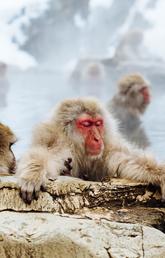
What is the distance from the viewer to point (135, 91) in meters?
9.19

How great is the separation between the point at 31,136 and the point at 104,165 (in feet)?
1.47

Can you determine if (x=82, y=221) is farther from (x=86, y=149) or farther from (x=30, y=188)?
(x=86, y=149)

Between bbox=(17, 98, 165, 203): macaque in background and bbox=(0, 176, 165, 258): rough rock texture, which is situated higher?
bbox=(17, 98, 165, 203): macaque in background

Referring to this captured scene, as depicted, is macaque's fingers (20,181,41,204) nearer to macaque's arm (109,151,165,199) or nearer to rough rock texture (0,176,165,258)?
rough rock texture (0,176,165,258)

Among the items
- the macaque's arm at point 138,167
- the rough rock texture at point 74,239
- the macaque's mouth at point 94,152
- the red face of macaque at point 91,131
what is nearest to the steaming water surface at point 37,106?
the red face of macaque at point 91,131

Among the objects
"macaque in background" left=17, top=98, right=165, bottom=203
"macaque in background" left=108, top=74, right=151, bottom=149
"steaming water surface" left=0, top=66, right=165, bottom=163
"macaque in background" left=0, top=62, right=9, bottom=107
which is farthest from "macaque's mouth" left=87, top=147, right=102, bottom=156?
"macaque in background" left=0, top=62, right=9, bottom=107

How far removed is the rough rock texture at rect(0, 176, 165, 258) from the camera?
2.81 metres

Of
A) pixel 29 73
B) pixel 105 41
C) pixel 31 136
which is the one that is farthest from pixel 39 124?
pixel 105 41

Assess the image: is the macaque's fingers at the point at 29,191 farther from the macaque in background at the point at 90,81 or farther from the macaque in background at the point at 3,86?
the macaque in background at the point at 90,81

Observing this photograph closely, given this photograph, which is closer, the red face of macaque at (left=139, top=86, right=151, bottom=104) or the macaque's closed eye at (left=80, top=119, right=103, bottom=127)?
the macaque's closed eye at (left=80, top=119, right=103, bottom=127)

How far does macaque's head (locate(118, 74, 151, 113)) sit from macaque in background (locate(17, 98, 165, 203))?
5.12 metres

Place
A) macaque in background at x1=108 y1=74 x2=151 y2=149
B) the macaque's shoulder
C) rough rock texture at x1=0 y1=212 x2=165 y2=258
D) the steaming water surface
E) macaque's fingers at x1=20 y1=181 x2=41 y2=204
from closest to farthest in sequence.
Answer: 1. rough rock texture at x1=0 y1=212 x2=165 y2=258
2. macaque's fingers at x1=20 y1=181 x2=41 y2=204
3. the macaque's shoulder
4. the steaming water surface
5. macaque in background at x1=108 y1=74 x2=151 y2=149

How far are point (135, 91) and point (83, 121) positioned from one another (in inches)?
209

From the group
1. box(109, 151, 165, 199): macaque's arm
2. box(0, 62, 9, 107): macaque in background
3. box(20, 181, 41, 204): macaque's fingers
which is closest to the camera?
box(20, 181, 41, 204): macaque's fingers
